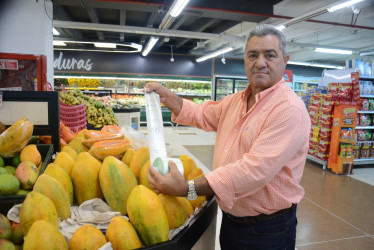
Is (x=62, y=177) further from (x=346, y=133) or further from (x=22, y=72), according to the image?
(x=346, y=133)

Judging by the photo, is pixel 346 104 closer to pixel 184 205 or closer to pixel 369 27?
pixel 369 27

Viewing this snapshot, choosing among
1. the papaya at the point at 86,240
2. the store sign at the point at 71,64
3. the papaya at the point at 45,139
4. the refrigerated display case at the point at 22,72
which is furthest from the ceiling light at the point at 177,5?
the store sign at the point at 71,64

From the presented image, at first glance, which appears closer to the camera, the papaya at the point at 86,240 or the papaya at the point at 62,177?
the papaya at the point at 86,240

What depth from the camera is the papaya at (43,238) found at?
0.66 meters

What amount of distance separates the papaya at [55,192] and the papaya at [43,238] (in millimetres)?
192

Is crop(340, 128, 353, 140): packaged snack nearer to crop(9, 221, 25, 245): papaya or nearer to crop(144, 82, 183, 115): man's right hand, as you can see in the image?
crop(144, 82, 183, 115): man's right hand

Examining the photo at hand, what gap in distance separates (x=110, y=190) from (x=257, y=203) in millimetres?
654

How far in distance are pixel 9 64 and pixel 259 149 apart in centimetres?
386

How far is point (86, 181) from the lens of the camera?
1.00 m

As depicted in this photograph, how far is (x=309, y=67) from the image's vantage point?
15.5m

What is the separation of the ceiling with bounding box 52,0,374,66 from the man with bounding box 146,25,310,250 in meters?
4.73

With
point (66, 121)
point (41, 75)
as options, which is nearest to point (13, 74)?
point (41, 75)

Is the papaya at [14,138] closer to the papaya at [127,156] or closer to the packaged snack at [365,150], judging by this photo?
the papaya at [127,156]

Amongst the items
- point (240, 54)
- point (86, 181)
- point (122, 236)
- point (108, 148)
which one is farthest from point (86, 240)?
point (240, 54)
